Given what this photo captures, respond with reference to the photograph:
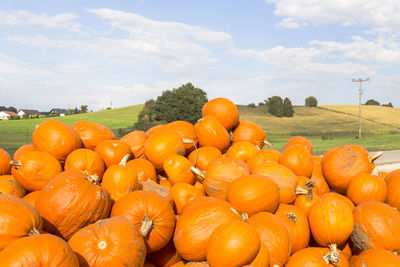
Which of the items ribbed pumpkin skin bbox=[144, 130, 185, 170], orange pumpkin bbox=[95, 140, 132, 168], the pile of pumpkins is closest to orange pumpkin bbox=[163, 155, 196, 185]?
the pile of pumpkins

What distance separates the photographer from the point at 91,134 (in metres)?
4.32

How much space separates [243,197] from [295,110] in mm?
69583

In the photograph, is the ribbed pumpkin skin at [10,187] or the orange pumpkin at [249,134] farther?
the orange pumpkin at [249,134]

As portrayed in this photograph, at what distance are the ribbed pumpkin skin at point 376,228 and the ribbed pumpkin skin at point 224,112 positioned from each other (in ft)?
7.95

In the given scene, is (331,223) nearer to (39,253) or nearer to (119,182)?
(119,182)

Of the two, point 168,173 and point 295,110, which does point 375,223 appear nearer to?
point 168,173

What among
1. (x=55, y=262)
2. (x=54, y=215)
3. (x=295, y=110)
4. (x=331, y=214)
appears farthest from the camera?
(x=295, y=110)

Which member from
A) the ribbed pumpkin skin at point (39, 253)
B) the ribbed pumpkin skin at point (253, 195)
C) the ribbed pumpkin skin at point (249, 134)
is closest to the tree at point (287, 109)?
the ribbed pumpkin skin at point (249, 134)

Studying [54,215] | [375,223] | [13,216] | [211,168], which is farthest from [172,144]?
[375,223]

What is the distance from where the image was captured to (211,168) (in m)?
3.53

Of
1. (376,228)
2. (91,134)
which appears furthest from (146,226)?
(91,134)

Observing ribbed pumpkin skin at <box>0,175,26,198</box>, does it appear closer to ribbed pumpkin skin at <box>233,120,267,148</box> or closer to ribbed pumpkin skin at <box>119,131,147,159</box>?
ribbed pumpkin skin at <box>119,131,147,159</box>

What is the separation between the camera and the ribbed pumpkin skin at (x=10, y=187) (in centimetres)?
342

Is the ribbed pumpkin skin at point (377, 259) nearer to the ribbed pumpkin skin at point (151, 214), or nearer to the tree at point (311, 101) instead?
the ribbed pumpkin skin at point (151, 214)
